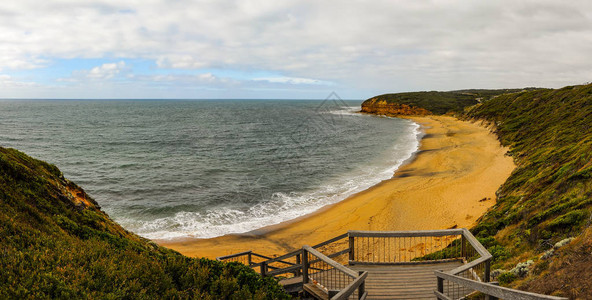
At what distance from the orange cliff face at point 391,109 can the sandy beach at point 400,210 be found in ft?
249

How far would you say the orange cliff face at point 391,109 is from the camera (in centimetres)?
10490

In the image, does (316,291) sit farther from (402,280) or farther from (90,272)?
(90,272)

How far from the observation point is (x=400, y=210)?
809 inches

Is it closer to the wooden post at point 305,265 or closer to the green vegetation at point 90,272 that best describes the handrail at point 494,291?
the wooden post at point 305,265

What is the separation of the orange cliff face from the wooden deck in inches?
4011

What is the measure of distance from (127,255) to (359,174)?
27.1 m

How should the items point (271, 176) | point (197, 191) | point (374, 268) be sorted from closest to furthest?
point (374, 268) → point (197, 191) → point (271, 176)

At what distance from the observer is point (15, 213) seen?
771 centimetres

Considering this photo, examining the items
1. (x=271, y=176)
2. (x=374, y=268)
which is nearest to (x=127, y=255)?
(x=374, y=268)

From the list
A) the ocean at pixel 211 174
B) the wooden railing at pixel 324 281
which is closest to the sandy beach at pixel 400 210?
the ocean at pixel 211 174

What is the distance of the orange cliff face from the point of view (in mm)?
104900

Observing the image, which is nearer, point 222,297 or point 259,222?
point 222,297

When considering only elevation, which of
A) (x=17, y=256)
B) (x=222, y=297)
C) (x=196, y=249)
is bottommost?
(x=196, y=249)

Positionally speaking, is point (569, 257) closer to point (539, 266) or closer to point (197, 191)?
point (539, 266)
